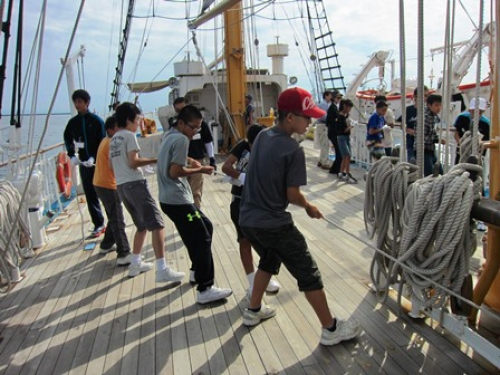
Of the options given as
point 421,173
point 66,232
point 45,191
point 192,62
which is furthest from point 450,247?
point 192,62

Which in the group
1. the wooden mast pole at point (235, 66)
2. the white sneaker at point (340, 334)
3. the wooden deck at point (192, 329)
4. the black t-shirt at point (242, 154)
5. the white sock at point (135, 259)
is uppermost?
the wooden mast pole at point (235, 66)

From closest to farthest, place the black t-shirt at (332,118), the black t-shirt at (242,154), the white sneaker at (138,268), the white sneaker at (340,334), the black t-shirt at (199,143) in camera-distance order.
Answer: the white sneaker at (340,334) < the black t-shirt at (242,154) < the white sneaker at (138,268) < the black t-shirt at (199,143) < the black t-shirt at (332,118)

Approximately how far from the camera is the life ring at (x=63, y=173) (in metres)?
5.74

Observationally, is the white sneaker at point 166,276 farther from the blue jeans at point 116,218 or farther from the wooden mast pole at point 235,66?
the wooden mast pole at point 235,66

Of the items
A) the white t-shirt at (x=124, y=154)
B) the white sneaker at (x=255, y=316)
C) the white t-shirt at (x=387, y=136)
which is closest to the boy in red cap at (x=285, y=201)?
the white sneaker at (x=255, y=316)

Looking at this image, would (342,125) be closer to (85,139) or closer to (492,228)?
(85,139)

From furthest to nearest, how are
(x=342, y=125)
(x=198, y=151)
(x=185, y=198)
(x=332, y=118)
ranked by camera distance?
(x=332, y=118), (x=342, y=125), (x=198, y=151), (x=185, y=198)

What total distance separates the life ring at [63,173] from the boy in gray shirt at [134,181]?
2.64 meters

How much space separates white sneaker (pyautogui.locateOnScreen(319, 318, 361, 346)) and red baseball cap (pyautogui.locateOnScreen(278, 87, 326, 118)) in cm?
124

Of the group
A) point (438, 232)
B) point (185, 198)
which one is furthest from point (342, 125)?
point (438, 232)

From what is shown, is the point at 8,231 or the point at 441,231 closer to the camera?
the point at 441,231

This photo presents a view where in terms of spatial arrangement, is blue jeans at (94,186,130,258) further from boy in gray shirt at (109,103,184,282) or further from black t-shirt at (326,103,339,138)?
black t-shirt at (326,103,339,138)

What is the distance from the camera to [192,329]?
2.71 m

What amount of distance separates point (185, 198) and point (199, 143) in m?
1.48
